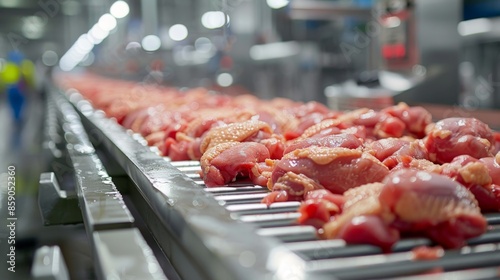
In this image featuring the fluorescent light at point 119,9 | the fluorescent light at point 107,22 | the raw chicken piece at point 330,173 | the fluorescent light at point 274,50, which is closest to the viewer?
the raw chicken piece at point 330,173

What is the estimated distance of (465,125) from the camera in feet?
6.07

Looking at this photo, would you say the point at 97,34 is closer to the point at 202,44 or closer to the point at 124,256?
the point at 202,44

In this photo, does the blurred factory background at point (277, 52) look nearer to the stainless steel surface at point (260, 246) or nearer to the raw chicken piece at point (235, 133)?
the raw chicken piece at point (235, 133)

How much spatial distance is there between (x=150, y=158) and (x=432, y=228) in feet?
3.57

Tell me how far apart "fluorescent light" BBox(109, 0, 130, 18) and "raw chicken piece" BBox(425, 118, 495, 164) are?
43.2 feet

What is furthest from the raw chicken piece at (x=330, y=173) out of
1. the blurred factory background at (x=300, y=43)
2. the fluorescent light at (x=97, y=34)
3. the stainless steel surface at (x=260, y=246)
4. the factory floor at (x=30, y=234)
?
the fluorescent light at (x=97, y=34)

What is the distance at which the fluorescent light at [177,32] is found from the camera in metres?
15.3

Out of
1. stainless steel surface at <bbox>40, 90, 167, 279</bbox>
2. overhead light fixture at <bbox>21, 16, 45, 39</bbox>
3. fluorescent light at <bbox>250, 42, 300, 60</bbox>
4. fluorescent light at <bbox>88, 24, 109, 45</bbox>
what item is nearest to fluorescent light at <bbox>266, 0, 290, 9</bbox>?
fluorescent light at <bbox>250, 42, 300, 60</bbox>

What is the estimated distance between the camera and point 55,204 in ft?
7.08

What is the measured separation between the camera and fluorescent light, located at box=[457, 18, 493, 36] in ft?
21.7

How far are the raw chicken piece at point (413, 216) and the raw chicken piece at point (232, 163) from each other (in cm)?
59

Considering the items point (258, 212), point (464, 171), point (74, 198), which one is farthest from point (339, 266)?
point (74, 198)

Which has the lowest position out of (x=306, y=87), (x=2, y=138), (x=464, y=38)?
(x=2, y=138)

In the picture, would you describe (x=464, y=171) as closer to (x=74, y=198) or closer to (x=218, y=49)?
(x=74, y=198)
